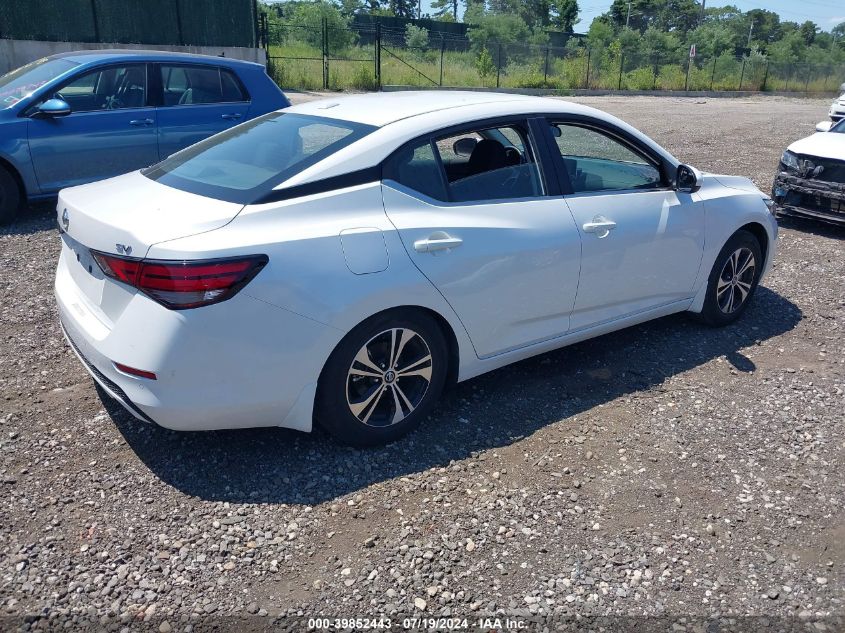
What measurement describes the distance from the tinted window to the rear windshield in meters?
4.34

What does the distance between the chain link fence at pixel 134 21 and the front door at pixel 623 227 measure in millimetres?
20376

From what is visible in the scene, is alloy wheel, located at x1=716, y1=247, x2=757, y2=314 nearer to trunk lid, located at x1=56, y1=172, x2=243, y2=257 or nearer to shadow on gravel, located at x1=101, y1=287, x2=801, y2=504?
shadow on gravel, located at x1=101, y1=287, x2=801, y2=504

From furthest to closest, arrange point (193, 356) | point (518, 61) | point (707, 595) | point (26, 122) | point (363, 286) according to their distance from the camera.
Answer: point (518, 61)
point (26, 122)
point (363, 286)
point (193, 356)
point (707, 595)

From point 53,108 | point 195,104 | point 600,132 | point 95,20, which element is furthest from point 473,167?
point 95,20

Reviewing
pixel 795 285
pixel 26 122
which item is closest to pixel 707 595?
pixel 795 285

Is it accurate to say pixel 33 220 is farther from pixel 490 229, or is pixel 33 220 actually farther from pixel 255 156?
pixel 490 229

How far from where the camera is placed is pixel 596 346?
509 centimetres

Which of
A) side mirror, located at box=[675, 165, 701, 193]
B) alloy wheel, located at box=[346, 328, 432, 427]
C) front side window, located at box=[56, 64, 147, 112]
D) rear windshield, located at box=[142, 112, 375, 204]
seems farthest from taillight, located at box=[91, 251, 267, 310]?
front side window, located at box=[56, 64, 147, 112]

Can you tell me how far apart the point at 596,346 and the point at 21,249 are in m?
5.23

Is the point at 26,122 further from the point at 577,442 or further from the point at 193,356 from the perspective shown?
the point at 577,442

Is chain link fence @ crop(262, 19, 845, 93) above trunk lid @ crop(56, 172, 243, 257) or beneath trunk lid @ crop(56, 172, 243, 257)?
beneath

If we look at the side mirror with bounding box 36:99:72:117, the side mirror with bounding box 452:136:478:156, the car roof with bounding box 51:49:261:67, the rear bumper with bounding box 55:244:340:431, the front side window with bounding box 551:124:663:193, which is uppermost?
the car roof with bounding box 51:49:261:67

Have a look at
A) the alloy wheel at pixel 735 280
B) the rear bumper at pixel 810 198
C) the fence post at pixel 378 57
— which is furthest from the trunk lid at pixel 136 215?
the fence post at pixel 378 57

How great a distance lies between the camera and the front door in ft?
14.2
